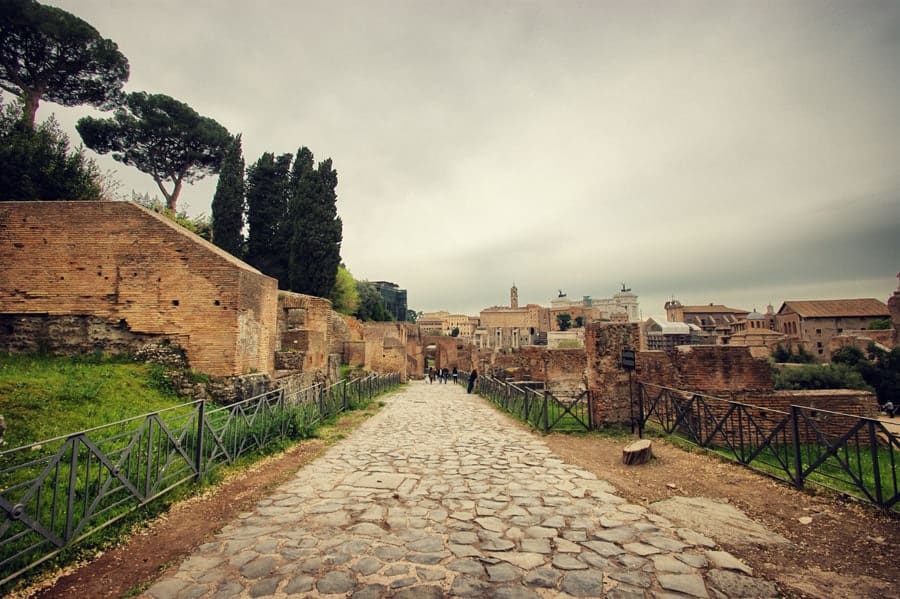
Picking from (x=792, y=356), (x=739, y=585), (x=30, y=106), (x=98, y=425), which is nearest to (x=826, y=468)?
(x=739, y=585)

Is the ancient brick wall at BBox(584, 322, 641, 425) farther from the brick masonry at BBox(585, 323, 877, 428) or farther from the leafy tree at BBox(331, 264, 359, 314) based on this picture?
the leafy tree at BBox(331, 264, 359, 314)

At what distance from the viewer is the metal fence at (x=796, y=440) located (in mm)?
4316

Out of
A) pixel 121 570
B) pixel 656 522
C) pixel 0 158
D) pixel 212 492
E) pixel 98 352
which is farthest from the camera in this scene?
pixel 0 158

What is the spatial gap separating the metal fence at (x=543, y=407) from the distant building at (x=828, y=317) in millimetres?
62115

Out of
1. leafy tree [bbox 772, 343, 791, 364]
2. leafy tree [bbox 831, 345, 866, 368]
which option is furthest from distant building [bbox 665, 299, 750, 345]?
leafy tree [bbox 831, 345, 866, 368]

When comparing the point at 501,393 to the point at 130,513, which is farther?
the point at 501,393

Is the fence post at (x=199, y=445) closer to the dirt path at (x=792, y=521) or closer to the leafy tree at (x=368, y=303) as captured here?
the dirt path at (x=792, y=521)

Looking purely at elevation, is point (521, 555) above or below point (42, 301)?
below

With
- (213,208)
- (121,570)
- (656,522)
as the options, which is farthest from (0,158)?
(656,522)

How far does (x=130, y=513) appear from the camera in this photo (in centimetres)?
417

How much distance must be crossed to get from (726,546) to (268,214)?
112 ft

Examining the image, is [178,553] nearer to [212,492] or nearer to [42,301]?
[212,492]

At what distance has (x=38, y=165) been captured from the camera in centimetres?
1496

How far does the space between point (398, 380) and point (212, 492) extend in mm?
21964
